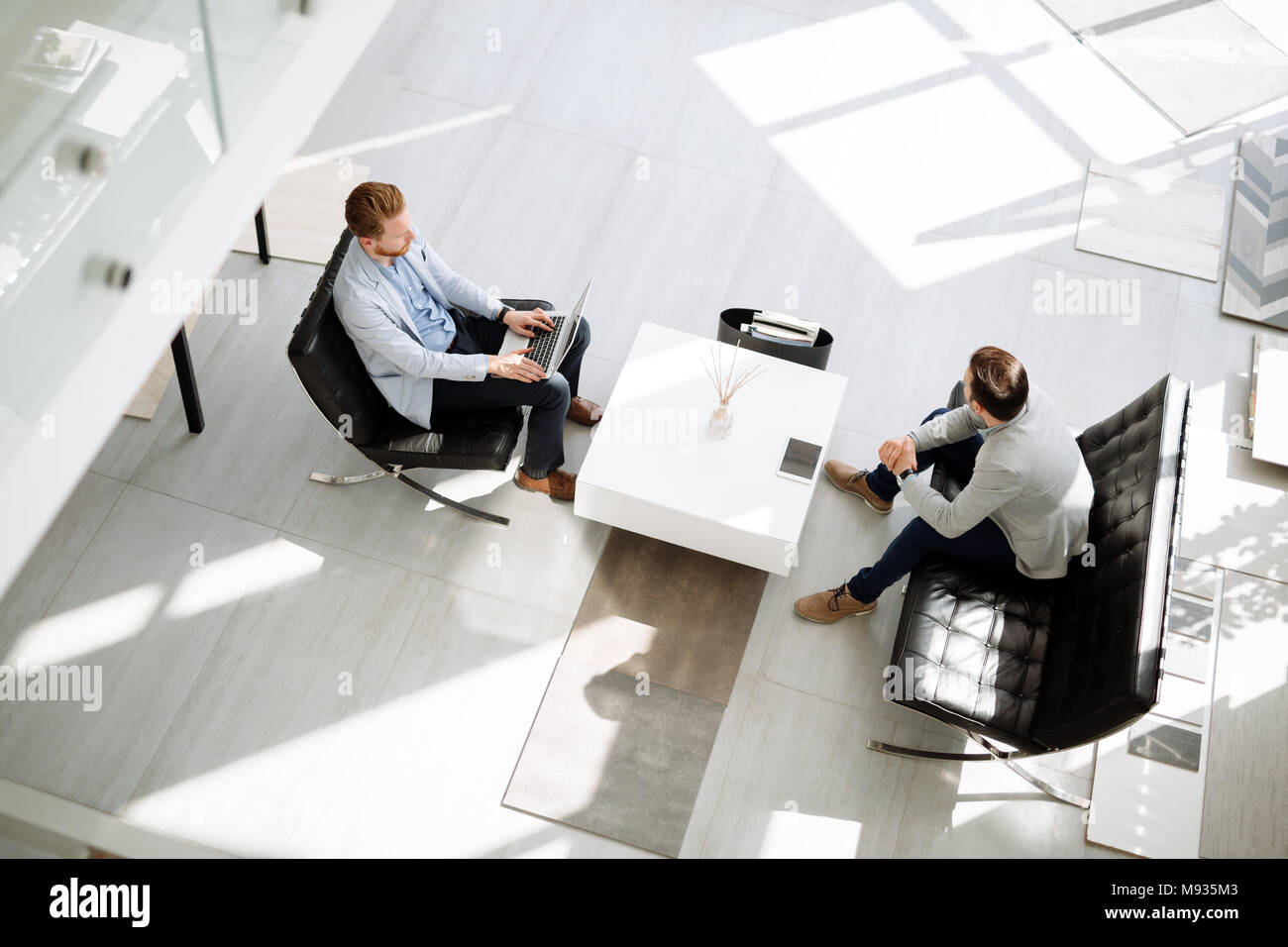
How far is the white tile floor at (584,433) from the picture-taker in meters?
3.46

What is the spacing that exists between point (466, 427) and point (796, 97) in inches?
105

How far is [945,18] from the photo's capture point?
540 centimetres

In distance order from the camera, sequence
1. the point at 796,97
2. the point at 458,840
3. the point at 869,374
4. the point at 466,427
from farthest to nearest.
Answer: the point at 796,97
the point at 869,374
the point at 466,427
the point at 458,840

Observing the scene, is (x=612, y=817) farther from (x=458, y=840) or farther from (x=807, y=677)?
(x=807, y=677)

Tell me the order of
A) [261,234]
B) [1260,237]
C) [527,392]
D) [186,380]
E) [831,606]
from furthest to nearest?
[1260,237], [261,234], [186,380], [831,606], [527,392]

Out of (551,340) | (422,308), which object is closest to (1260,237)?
(551,340)

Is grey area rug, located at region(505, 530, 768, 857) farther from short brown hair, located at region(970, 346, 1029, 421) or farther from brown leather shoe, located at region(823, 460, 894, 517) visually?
short brown hair, located at region(970, 346, 1029, 421)

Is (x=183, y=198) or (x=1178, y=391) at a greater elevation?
(x=183, y=198)

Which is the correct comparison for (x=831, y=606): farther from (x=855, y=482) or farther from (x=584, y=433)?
(x=584, y=433)

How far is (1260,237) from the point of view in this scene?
4793 millimetres

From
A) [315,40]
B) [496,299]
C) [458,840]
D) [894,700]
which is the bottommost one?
[458,840]

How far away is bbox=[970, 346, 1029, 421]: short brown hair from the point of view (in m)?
3.00

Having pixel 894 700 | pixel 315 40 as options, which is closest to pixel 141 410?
pixel 315 40

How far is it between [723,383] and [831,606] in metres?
0.90
